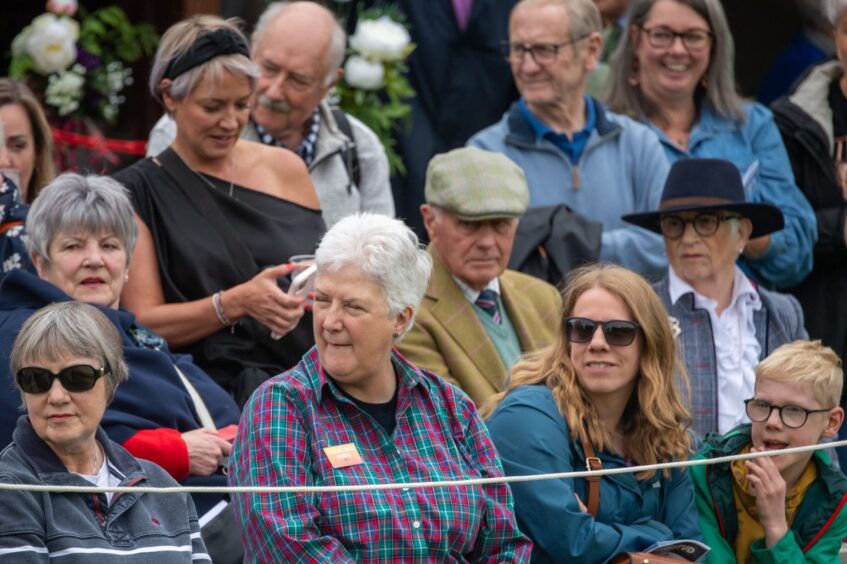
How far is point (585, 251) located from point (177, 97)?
162 centimetres

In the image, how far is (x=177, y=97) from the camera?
5629 millimetres

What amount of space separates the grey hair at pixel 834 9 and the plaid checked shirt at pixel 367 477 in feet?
10.5

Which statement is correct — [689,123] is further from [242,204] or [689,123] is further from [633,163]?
[242,204]

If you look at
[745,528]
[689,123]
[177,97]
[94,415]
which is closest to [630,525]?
[745,528]

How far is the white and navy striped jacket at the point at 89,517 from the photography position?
3963mm

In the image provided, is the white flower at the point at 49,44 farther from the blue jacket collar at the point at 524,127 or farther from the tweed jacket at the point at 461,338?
the tweed jacket at the point at 461,338

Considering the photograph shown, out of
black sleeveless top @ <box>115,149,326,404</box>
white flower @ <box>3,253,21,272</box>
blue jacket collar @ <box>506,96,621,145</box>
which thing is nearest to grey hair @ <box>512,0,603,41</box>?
blue jacket collar @ <box>506,96,621,145</box>

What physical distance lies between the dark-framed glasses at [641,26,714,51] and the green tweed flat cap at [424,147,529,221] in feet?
4.16

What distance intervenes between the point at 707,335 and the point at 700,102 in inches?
59.2

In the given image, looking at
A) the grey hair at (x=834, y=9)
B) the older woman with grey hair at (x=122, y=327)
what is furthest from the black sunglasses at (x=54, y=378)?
the grey hair at (x=834, y=9)

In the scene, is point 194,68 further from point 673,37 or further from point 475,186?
point 673,37

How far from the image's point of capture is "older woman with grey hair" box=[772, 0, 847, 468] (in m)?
6.66

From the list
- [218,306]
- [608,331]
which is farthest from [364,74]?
[608,331]

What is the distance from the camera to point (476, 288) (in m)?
5.71
